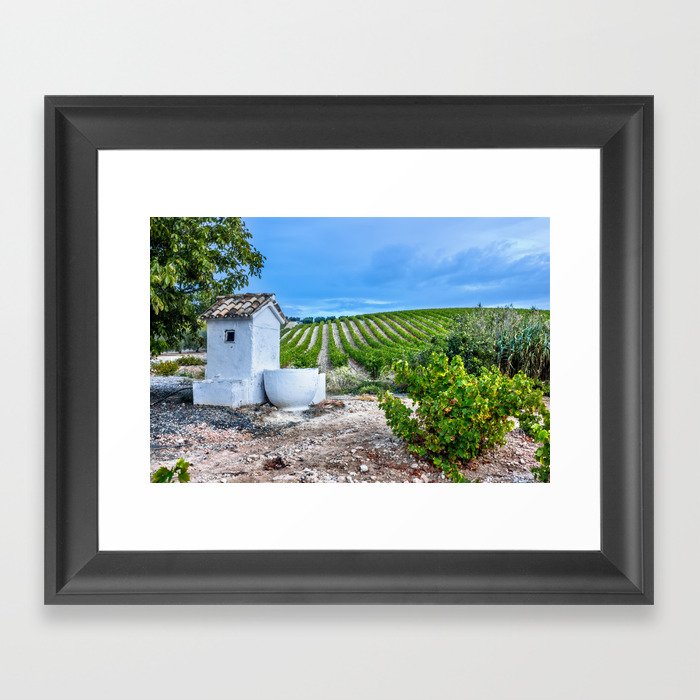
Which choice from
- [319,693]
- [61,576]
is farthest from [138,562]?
[319,693]

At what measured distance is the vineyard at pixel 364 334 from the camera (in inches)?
40.7

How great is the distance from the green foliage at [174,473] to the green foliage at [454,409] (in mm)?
417

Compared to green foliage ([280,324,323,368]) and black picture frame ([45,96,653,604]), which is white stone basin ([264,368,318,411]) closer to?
green foliage ([280,324,323,368])

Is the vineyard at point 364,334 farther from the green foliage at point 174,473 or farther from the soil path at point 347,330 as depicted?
the green foliage at point 174,473

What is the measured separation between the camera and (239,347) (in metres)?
1.05

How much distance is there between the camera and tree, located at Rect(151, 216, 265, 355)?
1.04 metres

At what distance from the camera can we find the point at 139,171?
1.04m

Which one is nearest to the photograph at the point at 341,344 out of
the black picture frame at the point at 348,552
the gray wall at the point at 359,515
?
the black picture frame at the point at 348,552

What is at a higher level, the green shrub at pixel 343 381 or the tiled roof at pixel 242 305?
the tiled roof at pixel 242 305

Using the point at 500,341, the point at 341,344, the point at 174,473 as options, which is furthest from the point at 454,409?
the point at 174,473

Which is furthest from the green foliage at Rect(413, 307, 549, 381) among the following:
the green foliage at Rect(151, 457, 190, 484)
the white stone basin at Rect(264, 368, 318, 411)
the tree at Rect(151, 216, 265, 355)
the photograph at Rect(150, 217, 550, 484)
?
the green foliage at Rect(151, 457, 190, 484)

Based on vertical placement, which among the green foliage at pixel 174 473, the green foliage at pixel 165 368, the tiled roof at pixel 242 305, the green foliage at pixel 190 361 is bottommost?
the green foliage at pixel 174 473

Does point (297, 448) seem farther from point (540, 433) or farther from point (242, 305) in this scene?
point (540, 433)

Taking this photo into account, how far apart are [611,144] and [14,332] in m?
1.25
